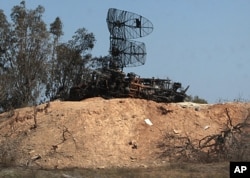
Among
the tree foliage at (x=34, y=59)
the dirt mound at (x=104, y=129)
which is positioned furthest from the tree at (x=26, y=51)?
the dirt mound at (x=104, y=129)

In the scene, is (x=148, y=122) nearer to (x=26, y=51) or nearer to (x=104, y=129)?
(x=104, y=129)

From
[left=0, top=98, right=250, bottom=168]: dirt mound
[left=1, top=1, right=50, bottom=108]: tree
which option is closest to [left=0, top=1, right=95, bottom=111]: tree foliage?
[left=1, top=1, right=50, bottom=108]: tree

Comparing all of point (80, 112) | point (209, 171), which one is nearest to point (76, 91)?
point (80, 112)

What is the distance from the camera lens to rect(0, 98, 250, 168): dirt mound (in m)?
23.8

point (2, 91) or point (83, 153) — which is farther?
point (2, 91)

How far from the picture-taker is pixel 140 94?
103ft

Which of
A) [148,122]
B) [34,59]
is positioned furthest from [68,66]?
[148,122]

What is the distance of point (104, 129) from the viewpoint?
1034 inches

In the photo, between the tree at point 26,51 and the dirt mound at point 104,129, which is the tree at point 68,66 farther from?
the dirt mound at point 104,129

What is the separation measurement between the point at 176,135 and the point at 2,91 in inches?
555

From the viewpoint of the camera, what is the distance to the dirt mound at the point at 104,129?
2380cm

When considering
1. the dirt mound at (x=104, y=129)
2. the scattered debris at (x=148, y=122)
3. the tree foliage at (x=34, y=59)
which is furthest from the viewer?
the tree foliage at (x=34, y=59)

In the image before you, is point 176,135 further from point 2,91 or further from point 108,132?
point 2,91

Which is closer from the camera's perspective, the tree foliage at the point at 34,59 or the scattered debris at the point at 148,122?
the scattered debris at the point at 148,122
